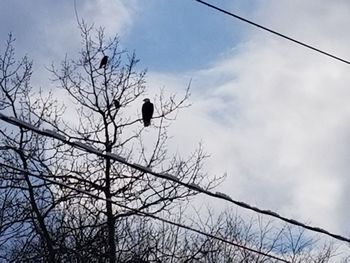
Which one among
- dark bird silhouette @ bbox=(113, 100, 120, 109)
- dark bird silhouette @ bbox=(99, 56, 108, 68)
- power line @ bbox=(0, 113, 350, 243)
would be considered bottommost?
power line @ bbox=(0, 113, 350, 243)

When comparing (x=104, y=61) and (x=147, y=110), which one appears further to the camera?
(x=104, y=61)

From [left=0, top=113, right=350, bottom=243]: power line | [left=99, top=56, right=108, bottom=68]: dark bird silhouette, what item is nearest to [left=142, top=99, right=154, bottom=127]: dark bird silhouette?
[left=99, top=56, right=108, bottom=68]: dark bird silhouette

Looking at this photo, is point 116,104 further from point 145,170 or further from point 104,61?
point 145,170

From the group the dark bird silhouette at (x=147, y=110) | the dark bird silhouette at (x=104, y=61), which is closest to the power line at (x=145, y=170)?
the dark bird silhouette at (x=147, y=110)

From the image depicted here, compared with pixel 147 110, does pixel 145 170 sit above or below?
below

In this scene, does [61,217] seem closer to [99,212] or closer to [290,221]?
[99,212]

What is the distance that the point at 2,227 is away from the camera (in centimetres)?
1524

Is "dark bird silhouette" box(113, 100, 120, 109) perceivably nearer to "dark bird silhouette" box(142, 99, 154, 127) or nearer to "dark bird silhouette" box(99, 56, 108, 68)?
"dark bird silhouette" box(99, 56, 108, 68)

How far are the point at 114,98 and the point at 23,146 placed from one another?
2.42 m

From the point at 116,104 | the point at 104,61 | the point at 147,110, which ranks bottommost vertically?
the point at 147,110

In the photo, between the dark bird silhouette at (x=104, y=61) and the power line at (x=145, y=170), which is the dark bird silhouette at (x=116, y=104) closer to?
the dark bird silhouette at (x=104, y=61)

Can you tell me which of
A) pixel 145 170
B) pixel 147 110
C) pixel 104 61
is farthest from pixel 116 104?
pixel 145 170

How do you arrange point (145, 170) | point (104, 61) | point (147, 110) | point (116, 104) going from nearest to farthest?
point (145, 170), point (147, 110), point (104, 61), point (116, 104)

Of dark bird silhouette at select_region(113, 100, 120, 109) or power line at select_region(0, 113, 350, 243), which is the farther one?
dark bird silhouette at select_region(113, 100, 120, 109)
